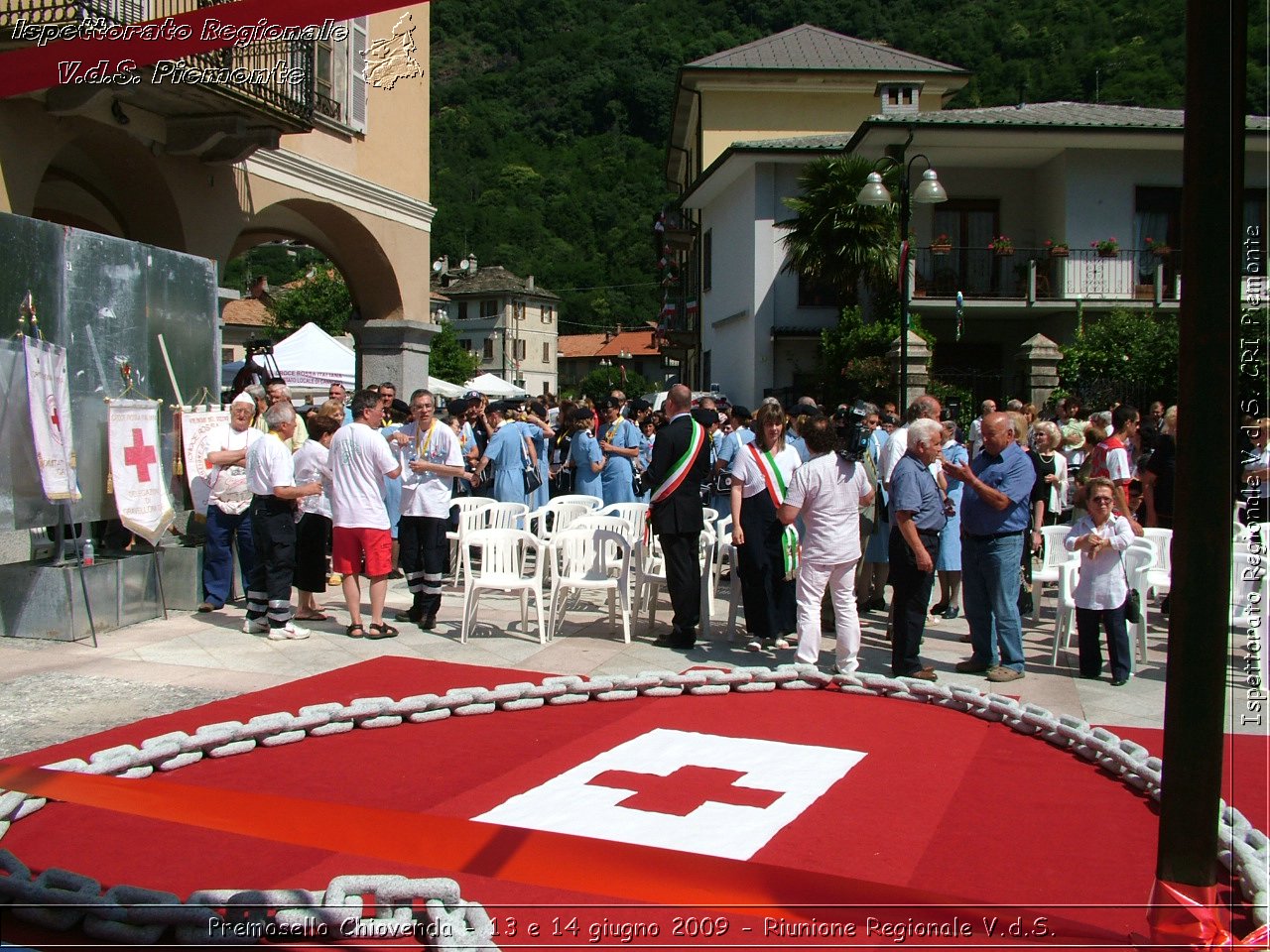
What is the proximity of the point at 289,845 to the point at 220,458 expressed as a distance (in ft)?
18.3

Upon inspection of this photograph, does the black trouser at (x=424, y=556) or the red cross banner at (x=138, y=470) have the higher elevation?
the red cross banner at (x=138, y=470)

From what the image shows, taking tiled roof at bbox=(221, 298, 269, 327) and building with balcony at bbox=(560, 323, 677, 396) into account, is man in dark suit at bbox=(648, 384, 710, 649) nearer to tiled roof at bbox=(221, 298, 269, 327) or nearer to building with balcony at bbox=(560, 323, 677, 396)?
tiled roof at bbox=(221, 298, 269, 327)

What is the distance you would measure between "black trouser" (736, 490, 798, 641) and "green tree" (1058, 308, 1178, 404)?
13.1 m

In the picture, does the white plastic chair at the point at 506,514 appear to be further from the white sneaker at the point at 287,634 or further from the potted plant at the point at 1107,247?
the potted plant at the point at 1107,247

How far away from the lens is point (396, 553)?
40.7ft

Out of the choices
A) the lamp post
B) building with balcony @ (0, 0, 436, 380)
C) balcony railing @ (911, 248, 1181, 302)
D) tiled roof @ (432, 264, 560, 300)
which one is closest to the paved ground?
building with balcony @ (0, 0, 436, 380)

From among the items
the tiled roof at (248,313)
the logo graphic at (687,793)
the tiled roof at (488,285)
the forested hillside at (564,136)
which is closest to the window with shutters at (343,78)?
the logo graphic at (687,793)

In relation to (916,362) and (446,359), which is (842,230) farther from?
(446,359)

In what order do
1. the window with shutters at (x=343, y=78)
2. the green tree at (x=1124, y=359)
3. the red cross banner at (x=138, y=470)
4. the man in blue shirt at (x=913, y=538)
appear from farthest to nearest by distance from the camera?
the green tree at (x=1124, y=359)
the window with shutters at (x=343, y=78)
the red cross banner at (x=138, y=470)
the man in blue shirt at (x=913, y=538)

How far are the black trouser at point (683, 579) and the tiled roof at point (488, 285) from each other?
75942 mm

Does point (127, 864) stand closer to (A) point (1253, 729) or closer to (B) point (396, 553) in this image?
(A) point (1253, 729)

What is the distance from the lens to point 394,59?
1673 centimetres

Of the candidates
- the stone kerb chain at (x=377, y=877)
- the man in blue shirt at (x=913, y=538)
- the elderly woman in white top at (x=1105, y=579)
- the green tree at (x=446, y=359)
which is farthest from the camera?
the green tree at (x=446, y=359)

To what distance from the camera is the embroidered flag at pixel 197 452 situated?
9.59 meters
